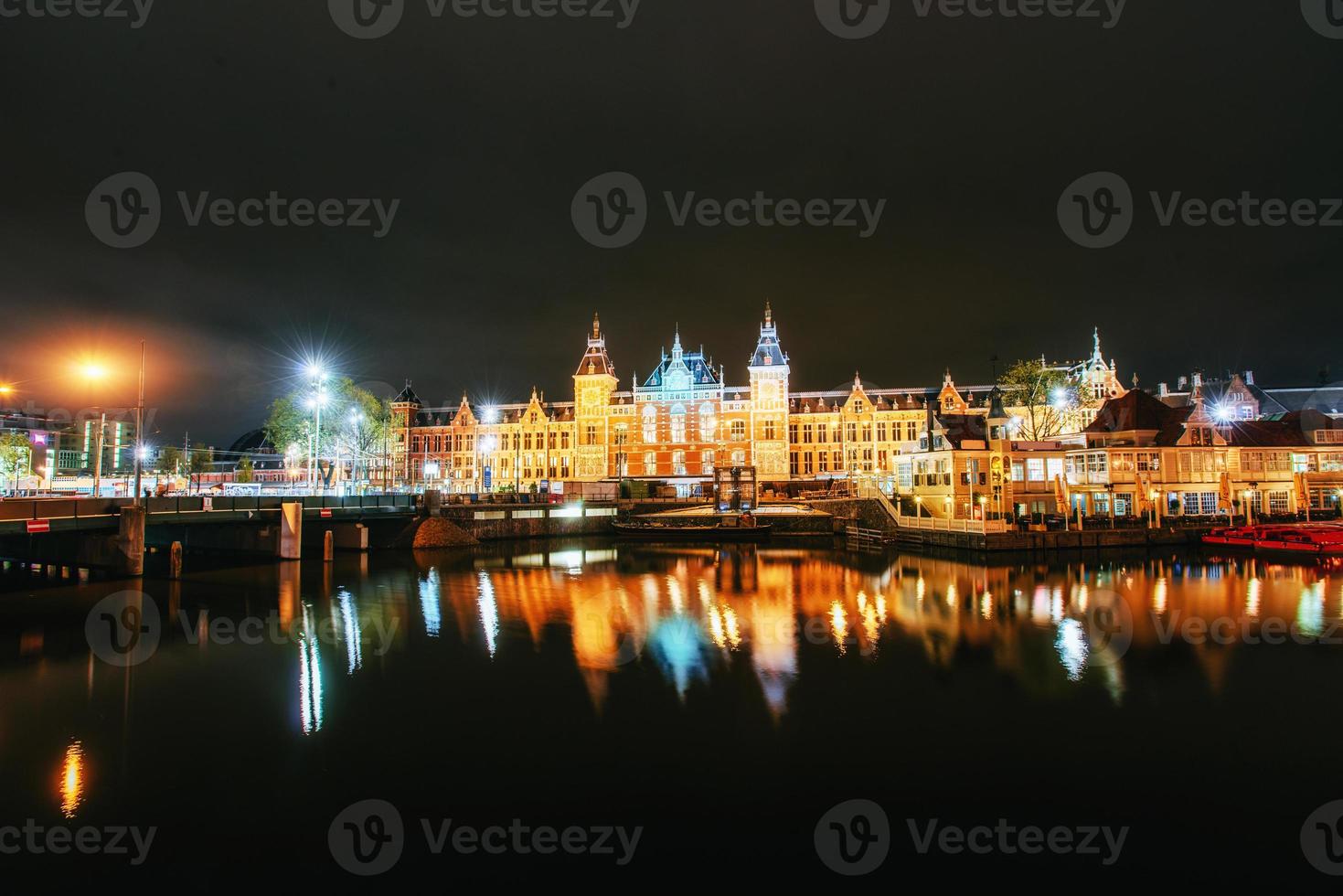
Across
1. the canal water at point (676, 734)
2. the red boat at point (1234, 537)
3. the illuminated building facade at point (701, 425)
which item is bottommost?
the canal water at point (676, 734)

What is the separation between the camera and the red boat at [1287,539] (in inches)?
1531

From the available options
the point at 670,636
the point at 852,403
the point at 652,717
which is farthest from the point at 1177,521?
the point at 652,717

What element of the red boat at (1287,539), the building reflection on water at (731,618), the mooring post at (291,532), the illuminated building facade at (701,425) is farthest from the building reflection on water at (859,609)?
the illuminated building facade at (701,425)

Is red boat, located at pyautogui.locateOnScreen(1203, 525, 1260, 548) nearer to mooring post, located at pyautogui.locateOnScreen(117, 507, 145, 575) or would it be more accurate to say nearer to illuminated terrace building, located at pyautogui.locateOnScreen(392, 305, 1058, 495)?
illuminated terrace building, located at pyautogui.locateOnScreen(392, 305, 1058, 495)

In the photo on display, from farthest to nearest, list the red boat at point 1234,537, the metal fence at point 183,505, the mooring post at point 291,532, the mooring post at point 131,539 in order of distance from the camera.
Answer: the red boat at point 1234,537 < the mooring post at point 291,532 < the mooring post at point 131,539 < the metal fence at point 183,505

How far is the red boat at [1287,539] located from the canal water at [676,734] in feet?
54.5

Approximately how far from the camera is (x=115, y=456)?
106 m

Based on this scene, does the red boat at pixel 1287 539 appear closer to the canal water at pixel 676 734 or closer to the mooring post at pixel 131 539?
the canal water at pixel 676 734

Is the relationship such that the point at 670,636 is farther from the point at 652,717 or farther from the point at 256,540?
the point at 256,540

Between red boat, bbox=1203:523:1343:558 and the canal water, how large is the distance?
16.6 meters

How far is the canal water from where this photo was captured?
32.8 feet

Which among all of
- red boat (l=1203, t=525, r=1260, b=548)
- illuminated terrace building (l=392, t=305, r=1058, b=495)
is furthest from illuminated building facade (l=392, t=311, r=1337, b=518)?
red boat (l=1203, t=525, r=1260, b=548)

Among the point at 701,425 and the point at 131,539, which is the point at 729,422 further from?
the point at 131,539

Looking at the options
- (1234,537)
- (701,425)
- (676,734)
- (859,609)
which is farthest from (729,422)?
(676,734)
